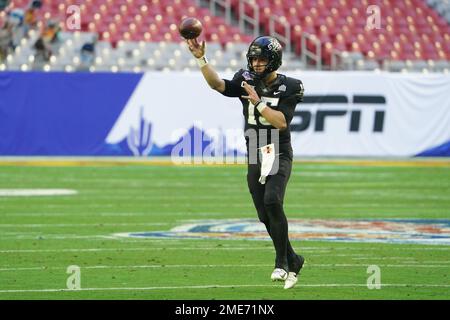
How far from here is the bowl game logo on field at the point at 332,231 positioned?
12578 mm

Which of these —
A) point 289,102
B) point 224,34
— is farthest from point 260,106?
point 224,34

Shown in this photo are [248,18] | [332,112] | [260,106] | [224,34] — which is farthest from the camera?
[248,18]

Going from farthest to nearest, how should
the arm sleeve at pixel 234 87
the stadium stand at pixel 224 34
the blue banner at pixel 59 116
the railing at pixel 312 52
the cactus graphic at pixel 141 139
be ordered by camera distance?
the railing at pixel 312 52 → the stadium stand at pixel 224 34 → the cactus graphic at pixel 141 139 → the blue banner at pixel 59 116 → the arm sleeve at pixel 234 87

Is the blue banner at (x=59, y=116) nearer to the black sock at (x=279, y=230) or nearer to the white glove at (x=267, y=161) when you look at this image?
the white glove at (x=267, y=161)

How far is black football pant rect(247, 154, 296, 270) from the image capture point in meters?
8.92

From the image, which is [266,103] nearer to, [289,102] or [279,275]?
[289,102]

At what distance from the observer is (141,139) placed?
24422 mm

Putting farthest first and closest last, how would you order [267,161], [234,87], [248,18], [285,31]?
[285,31] < [248,18] < [234,87] < [267,161]

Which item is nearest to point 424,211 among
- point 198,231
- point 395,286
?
point 198,231

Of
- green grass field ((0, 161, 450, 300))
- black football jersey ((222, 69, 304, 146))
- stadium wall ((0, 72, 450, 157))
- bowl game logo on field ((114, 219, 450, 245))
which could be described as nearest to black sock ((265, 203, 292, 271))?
green grass field ((0, 161, 450, 300))

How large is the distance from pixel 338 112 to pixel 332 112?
0.42ft

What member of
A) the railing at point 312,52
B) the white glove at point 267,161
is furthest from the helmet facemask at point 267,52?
the railing at point 312,52

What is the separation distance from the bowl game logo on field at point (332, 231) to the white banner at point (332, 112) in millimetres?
9819
